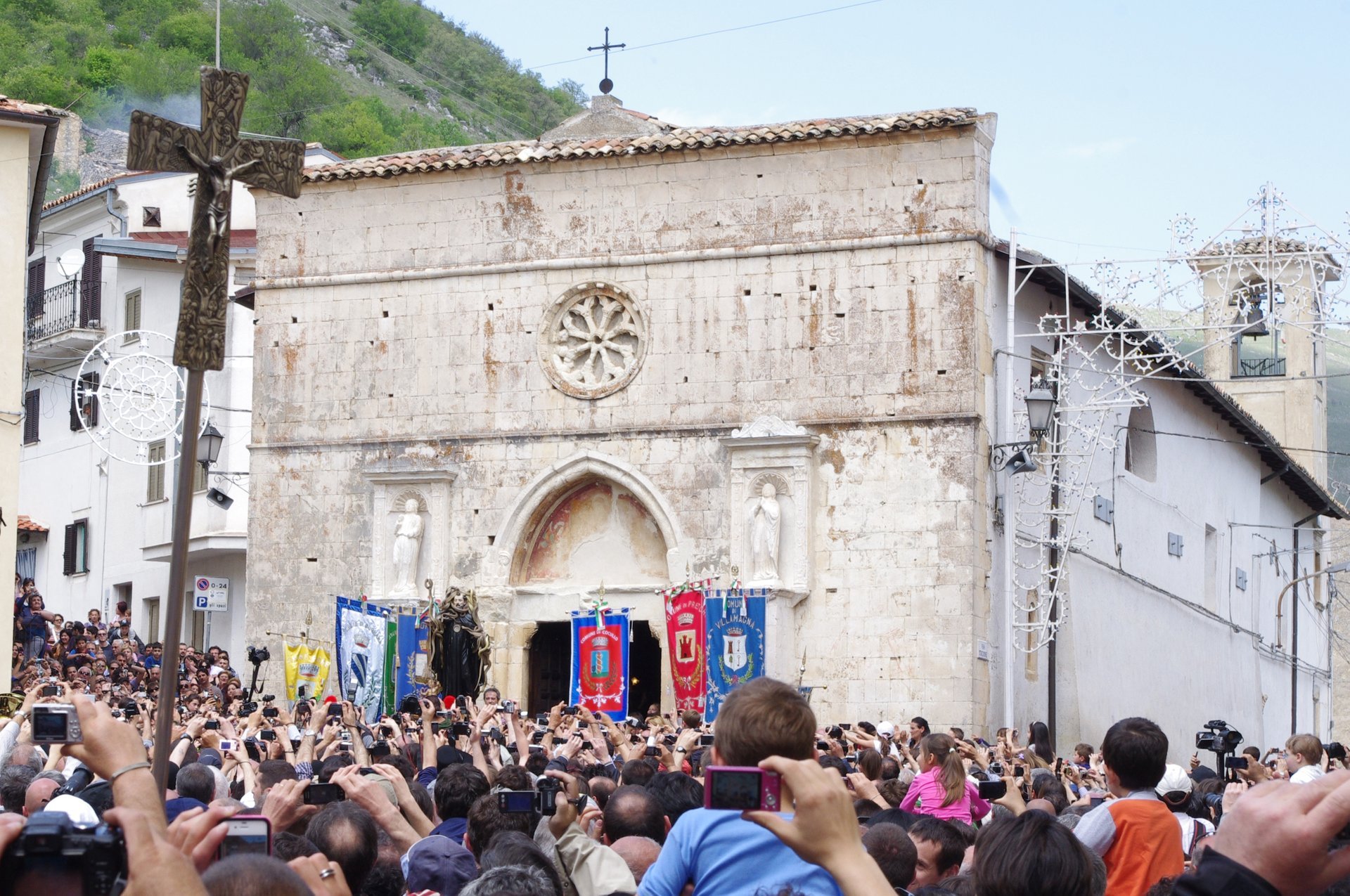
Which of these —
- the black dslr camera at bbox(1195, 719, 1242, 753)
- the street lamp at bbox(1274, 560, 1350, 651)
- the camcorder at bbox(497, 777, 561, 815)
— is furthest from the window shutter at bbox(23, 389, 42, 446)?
the camcorder at bbox(497, 777, 561, 815)

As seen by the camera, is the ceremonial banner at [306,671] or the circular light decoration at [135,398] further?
the circular light decoration at [135,398]

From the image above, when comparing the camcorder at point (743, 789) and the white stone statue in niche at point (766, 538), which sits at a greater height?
the white stone statue in niche at point (766, 538)

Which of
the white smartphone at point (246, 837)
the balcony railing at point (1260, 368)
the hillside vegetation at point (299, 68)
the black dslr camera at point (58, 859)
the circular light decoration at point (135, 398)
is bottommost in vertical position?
the white smartphone at point (246, 837)

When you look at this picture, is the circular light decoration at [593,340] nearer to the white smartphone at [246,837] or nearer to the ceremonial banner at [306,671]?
the ceremonial banner at [306,671]

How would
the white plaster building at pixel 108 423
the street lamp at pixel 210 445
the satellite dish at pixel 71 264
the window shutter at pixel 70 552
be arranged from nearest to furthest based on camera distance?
the street lamp at pixel 210 445 → the white plaster building at pixel 108 423 → the window shutter at pixel 70 552 → the satellite dish at pixel 71 264

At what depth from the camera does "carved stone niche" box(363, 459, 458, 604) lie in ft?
78.7

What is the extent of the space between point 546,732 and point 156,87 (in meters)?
51.4

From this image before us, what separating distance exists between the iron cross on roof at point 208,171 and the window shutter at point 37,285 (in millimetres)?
29850

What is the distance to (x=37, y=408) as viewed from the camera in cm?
3716

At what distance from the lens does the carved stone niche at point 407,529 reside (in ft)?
78.7

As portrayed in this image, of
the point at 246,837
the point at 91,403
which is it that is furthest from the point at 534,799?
the point at 91,403

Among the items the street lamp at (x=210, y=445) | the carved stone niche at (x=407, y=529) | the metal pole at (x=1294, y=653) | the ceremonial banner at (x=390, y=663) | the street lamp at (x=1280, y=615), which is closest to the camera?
the ceremonial banner at (x=390, y=663)

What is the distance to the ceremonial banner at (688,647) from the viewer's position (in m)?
22.1

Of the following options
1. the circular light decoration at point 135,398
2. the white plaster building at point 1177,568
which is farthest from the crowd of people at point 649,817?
the circular light decoration at point 135,398
